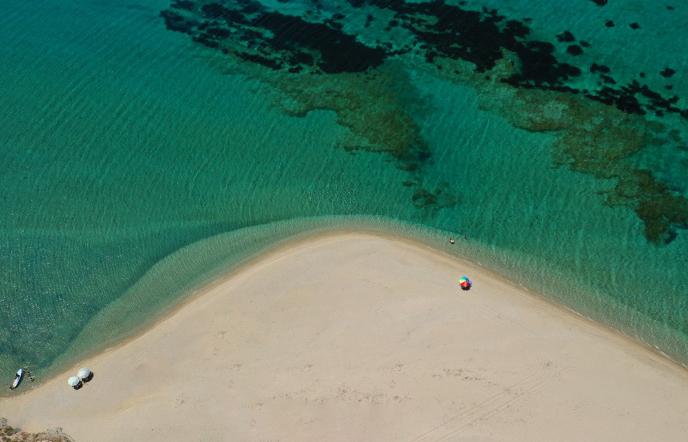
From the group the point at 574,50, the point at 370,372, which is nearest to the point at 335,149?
the point at 370,372

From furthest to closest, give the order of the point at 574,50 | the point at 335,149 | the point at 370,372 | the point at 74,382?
the point at 574,50, the point at 335,149, the point at 74,382, the point at 370,372

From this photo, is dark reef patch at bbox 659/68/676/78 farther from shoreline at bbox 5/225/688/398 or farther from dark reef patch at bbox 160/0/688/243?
shoreline at bbox 5/225/688/398

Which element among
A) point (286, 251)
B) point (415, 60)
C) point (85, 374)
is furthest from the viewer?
point (415, 60)

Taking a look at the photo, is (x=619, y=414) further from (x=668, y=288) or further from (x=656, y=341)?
(x=668, y=288)

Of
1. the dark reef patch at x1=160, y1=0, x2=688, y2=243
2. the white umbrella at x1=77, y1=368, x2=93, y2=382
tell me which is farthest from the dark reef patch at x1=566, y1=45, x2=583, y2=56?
the white umbrella at x1=77, y1=368, x2=93, y2=382

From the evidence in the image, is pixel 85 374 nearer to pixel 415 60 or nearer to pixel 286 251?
pixel 286 251

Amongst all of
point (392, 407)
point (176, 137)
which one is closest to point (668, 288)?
point (392, 407)
